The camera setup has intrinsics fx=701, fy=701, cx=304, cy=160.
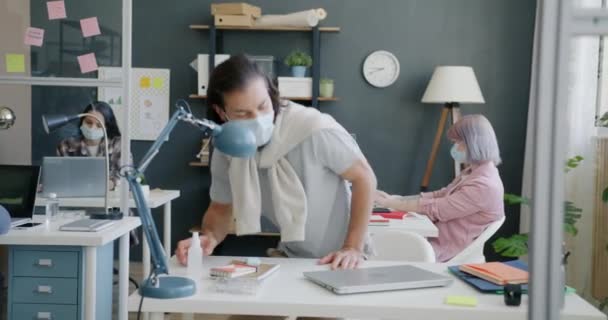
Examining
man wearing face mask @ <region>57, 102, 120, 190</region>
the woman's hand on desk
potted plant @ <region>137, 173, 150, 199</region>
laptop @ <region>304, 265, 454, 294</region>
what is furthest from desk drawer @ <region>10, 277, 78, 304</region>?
laptop @ <region>304, 265, 454, 294</region>

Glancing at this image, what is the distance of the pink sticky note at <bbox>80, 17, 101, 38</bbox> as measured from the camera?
3240mm

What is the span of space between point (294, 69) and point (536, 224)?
14.4ft

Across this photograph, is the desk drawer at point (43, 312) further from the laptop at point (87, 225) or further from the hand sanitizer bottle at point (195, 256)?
the hand sanitizer bottle at point (195, 256)

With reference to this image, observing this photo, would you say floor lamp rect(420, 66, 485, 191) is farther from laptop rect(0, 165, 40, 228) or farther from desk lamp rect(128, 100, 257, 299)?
desk lamp rect(128, 100, 257, 299)

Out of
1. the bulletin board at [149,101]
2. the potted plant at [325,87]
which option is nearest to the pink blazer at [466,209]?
the potted plant at [325,87]

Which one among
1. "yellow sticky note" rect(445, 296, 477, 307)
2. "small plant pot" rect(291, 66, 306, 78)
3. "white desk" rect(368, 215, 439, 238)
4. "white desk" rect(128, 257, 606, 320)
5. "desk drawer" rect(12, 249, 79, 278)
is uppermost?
"small plant pot" rect(291, 66, 306, 78)

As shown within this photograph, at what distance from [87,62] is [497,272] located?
91.1 inches

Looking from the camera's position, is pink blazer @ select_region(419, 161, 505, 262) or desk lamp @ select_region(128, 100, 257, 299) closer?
desk lamp @ select_region(128, 100, 257, 299)

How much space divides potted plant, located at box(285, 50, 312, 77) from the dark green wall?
0.21 meters

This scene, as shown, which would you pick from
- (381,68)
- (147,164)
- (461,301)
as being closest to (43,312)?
(147,164)

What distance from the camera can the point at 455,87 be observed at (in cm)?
482

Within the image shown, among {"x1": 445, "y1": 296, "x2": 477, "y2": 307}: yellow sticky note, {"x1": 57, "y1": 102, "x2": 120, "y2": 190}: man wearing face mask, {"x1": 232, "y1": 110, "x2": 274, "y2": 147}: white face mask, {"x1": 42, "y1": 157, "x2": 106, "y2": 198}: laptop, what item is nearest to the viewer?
{"x1": 445, "y1": 296, "x2": 477, "y2": 307}: yellow sticky note

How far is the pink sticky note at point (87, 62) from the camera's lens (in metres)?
3.34

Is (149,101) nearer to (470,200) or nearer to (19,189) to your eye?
(19,189)
